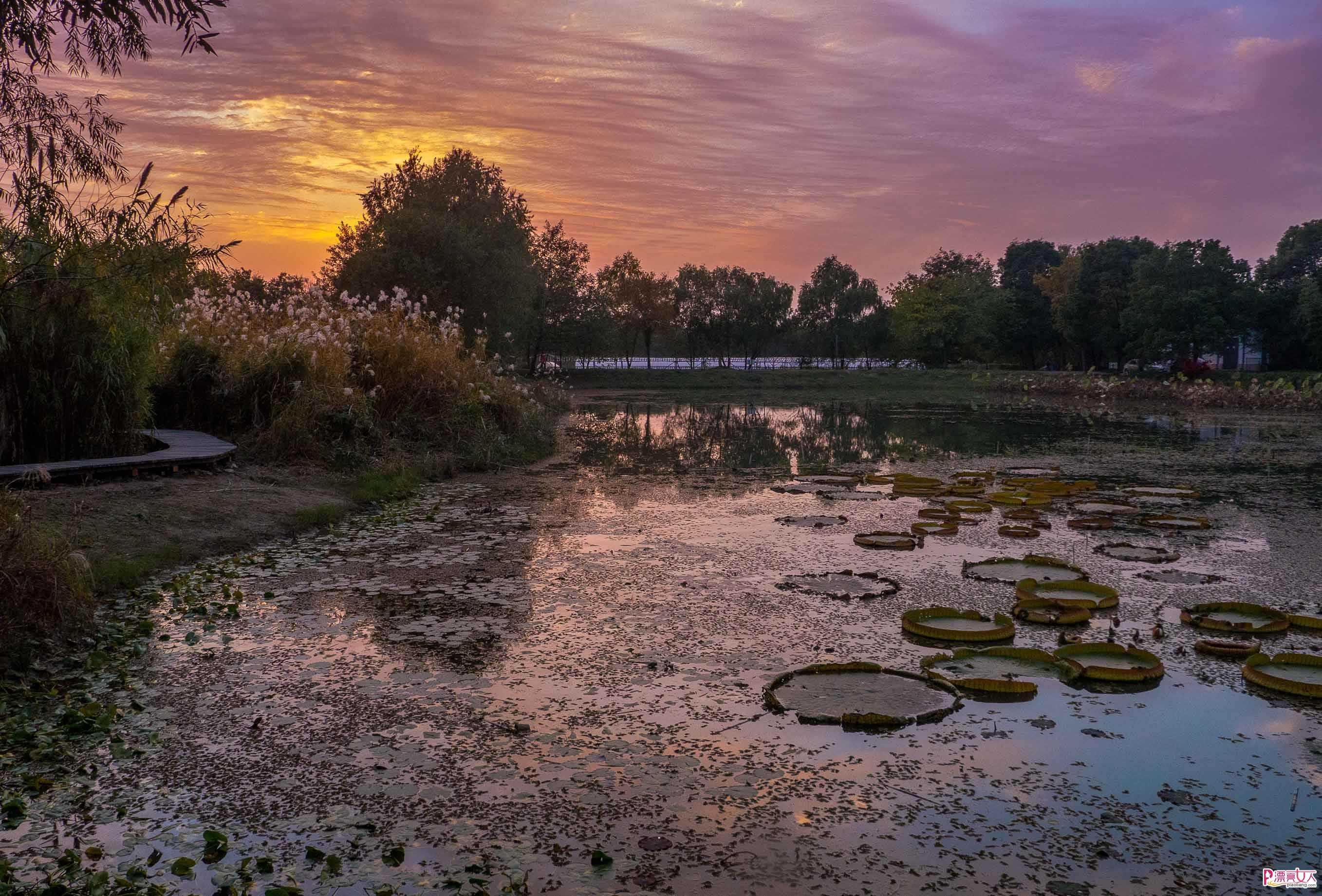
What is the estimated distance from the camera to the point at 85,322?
36.9 ft

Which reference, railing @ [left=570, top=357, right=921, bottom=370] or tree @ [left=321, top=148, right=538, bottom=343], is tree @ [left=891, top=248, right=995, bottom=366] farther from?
tree @ [left=321, top=148, right=538, bottom=343]

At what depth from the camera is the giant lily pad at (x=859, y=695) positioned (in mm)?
5500

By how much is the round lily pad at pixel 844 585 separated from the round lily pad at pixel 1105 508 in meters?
4.78

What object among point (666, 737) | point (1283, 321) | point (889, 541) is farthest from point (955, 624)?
point (1283, 321)

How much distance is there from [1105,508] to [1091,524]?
5.75 ft

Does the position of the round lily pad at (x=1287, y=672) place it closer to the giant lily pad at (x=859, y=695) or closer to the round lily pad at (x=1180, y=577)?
the giant lily pad at (x=859, y=695)

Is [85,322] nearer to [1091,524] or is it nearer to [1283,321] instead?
[1091,524]

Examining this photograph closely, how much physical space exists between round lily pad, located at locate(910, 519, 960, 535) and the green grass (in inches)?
297

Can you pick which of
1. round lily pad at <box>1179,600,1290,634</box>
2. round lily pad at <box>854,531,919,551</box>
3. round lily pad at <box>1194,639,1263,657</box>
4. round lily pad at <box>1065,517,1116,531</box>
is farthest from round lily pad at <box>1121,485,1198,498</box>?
round lily pad at <box>1194,639,1263,657</box>

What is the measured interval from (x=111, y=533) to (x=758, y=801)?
7.23 metres

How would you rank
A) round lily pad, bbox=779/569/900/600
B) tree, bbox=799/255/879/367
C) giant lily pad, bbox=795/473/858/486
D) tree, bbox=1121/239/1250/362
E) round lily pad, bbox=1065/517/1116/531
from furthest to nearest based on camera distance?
tree, bbox=799/255/879/367
tree, bbox=1121/239/1250/362
giant lily pad, bbox=795/473/858/486
round lily pad, bbox=1065/517/1116/531
round lily pad, bbox=779/569/900/600

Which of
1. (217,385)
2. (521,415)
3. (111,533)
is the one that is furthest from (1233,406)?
(111,533)

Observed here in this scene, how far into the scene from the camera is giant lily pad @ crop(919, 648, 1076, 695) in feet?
19.7

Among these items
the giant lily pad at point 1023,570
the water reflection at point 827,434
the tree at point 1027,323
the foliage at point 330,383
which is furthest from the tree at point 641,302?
the giant lily pad at point 1023,570
